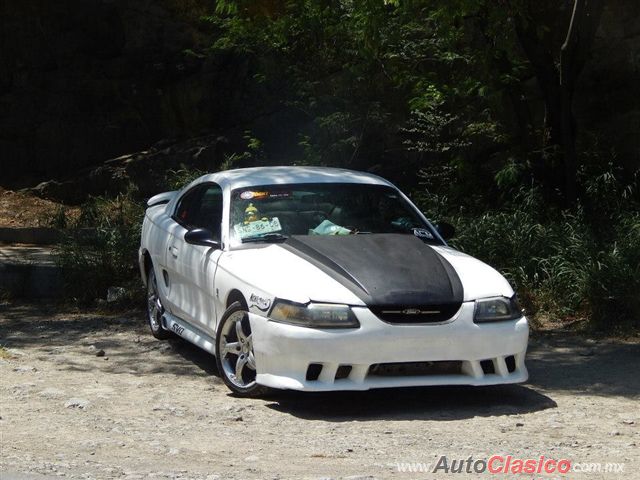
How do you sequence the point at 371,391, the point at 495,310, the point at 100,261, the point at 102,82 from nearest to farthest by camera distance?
the point at 495,310
the point at 371,391
the point at 100,261
the point at 102,82

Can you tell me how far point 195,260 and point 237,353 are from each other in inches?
44.5

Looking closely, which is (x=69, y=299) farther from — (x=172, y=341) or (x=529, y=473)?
(x=529, y=473)

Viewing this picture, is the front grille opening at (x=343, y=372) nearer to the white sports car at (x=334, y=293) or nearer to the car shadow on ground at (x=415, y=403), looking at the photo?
the white sports car at (x=334, y=293)

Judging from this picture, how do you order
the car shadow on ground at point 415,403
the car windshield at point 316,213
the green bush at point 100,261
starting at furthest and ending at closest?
the green bush at point 100,261, the car windshield at point 316,213, the car shadow on ground at point 415,403

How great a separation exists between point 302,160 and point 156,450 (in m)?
8.91

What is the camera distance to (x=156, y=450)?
600 centimetres

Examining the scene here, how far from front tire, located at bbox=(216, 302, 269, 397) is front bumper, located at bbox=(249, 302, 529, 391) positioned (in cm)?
19

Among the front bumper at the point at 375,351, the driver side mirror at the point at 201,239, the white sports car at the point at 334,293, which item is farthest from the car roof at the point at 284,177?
the front bumper at the point at 375,351

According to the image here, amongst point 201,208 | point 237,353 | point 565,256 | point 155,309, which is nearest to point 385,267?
point 237,353

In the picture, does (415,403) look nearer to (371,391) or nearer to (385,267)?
(371,391)

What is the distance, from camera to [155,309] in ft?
31.5

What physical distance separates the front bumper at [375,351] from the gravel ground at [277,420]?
9.1 inches

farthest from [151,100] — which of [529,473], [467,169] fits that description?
[529,473]

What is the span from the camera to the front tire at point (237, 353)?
7270 mm
